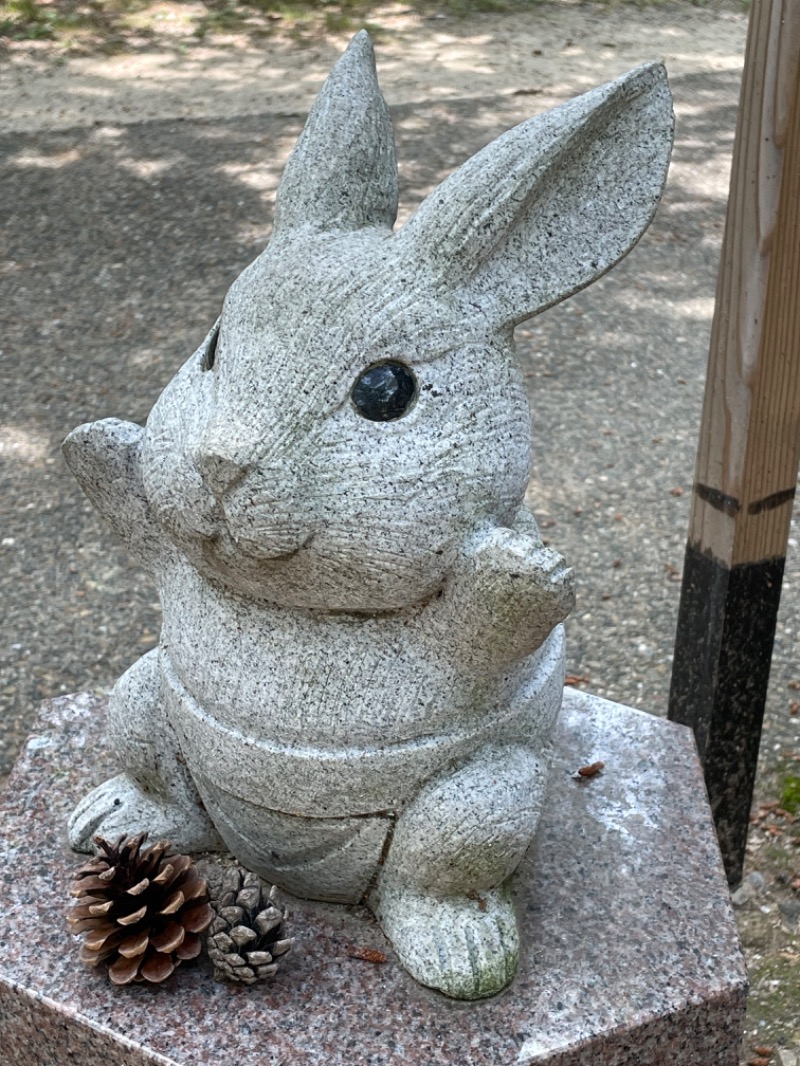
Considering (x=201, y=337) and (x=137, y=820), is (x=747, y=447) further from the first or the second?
(x=201, y=337)

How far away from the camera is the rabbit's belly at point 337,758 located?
214 cm

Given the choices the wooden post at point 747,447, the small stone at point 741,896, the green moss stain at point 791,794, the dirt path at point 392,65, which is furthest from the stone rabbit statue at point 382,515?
the dirt path at point 392,65

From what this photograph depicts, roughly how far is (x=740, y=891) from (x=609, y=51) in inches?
307

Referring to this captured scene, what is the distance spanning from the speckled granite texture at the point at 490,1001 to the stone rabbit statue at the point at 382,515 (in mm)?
78

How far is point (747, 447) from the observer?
2.81m

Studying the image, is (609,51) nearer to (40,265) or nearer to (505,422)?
(40,265)

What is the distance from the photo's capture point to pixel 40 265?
659cm

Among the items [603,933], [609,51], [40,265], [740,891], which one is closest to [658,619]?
[740,891]

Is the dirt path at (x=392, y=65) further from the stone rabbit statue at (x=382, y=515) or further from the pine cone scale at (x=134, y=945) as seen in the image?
the pine cone scale at (x=134, y=945)

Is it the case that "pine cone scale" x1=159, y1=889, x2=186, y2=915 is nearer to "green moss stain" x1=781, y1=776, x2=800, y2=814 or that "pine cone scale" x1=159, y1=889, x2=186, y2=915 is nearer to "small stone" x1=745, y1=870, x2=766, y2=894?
"small stone" x1=745, y1=870, x2=766, y2=894

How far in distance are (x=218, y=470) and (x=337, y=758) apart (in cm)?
51

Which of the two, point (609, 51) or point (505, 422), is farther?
point (609, 51)

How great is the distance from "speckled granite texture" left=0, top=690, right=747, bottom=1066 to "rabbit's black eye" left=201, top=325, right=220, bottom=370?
98 centimetres

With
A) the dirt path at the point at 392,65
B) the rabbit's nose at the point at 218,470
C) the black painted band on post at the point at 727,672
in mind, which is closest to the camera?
the rabbit's nose at the point at 218,470
